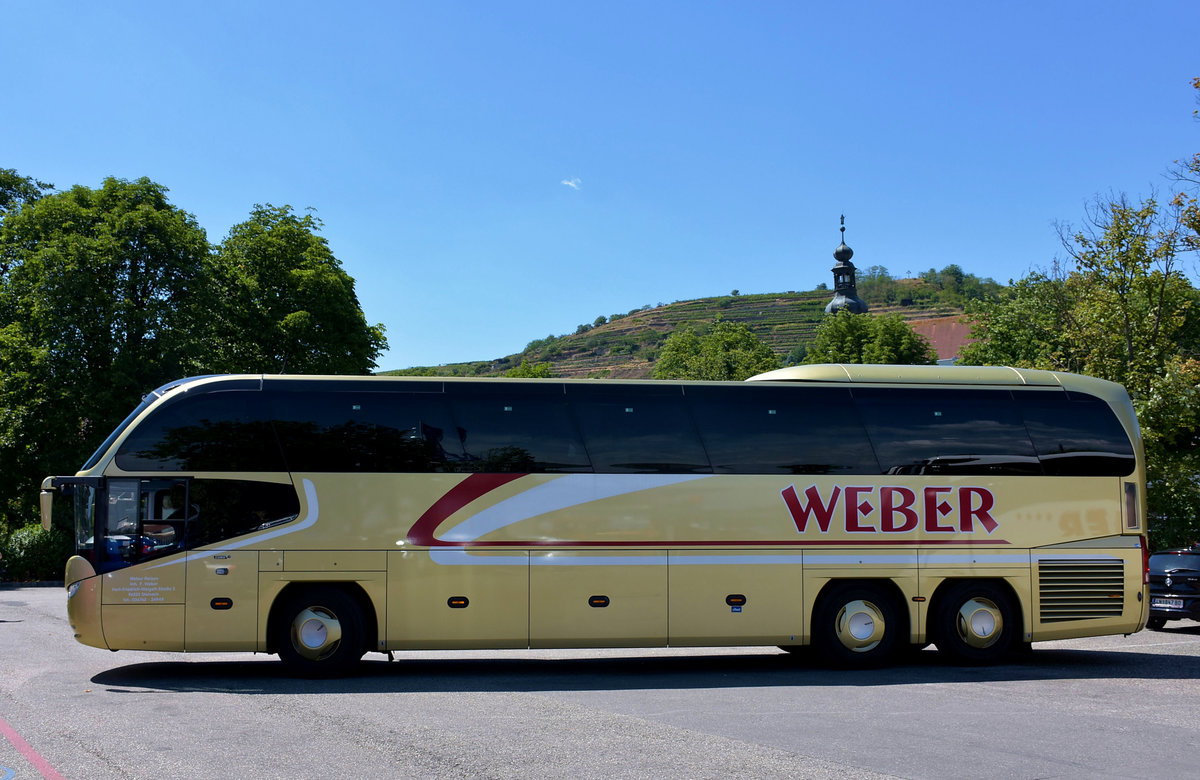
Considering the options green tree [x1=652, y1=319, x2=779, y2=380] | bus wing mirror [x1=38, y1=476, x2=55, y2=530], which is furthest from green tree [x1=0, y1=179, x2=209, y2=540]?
green tree [x1=652, y1=319, x2=779, y2=380]

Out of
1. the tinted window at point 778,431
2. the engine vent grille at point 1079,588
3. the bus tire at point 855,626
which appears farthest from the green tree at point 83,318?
the engine vent grille at point 1079,588

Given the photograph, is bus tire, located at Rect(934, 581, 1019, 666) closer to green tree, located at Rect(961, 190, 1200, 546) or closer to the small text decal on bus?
the small text decal on bus

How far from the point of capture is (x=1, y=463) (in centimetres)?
Answer: 3469

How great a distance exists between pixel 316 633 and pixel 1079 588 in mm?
Answer: 9449

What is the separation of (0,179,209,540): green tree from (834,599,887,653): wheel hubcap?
27387 millimetres

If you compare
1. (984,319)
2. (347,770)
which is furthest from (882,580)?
(984,319)

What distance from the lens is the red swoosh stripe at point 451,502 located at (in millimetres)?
11734

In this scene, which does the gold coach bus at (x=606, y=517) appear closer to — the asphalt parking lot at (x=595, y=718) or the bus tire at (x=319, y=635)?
the bus tire at (x=319, y=635)

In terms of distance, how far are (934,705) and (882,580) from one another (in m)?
2.93

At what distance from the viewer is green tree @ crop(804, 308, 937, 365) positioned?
75250 millimetres

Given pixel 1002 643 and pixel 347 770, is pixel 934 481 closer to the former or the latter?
pixel 1002 643

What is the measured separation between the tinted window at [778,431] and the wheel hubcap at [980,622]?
2.21m

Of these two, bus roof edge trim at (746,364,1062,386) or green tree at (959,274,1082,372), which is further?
green tree at (959,274,1082,372)

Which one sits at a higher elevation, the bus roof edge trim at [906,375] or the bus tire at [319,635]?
the bus roof edge trim at [906,375]
